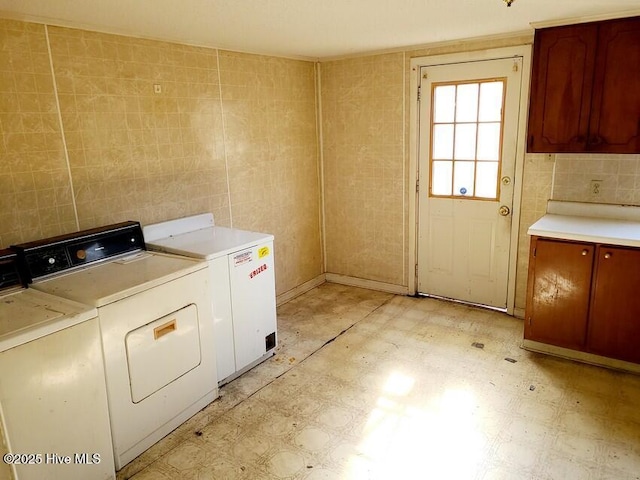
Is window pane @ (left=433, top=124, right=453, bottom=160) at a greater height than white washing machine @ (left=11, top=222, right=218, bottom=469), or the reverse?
window pane @ (left=433, top=124, right=453, bottom=160)

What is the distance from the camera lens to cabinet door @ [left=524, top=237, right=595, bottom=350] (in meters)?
A: 3.12

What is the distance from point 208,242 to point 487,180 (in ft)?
8.01

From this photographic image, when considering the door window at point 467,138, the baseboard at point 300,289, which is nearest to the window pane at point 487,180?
the door window at point 467,138

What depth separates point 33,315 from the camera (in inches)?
80.2

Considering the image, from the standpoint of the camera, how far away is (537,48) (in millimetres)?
3264

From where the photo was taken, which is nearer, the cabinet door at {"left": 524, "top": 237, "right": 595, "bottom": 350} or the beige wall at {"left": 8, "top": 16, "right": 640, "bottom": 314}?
the beige wall at {"left": 8, "top": 16, "right": 640, "bottom": 314}

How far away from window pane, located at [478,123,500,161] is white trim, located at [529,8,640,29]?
85 centimetres

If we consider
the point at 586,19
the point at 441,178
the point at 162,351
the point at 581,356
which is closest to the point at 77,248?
the point at 162,351

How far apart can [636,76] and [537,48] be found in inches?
25.7

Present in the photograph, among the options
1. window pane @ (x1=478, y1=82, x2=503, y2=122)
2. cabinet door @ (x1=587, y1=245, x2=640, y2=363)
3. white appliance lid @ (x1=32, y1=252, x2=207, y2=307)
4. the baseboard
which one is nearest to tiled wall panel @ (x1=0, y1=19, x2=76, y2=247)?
white appliance lid @ (x1=32, y1=252, x2=207, y2=307)

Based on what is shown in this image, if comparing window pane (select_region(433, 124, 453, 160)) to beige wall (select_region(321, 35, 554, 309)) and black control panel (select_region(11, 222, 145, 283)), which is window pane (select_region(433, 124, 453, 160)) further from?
black control panel (select_region(11, 222, 145, 283))

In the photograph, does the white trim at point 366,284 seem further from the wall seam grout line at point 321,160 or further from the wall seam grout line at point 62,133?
the wall seam grout line at point 62,133

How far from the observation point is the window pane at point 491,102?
381 cm

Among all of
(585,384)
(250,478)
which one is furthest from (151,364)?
(585,384)
